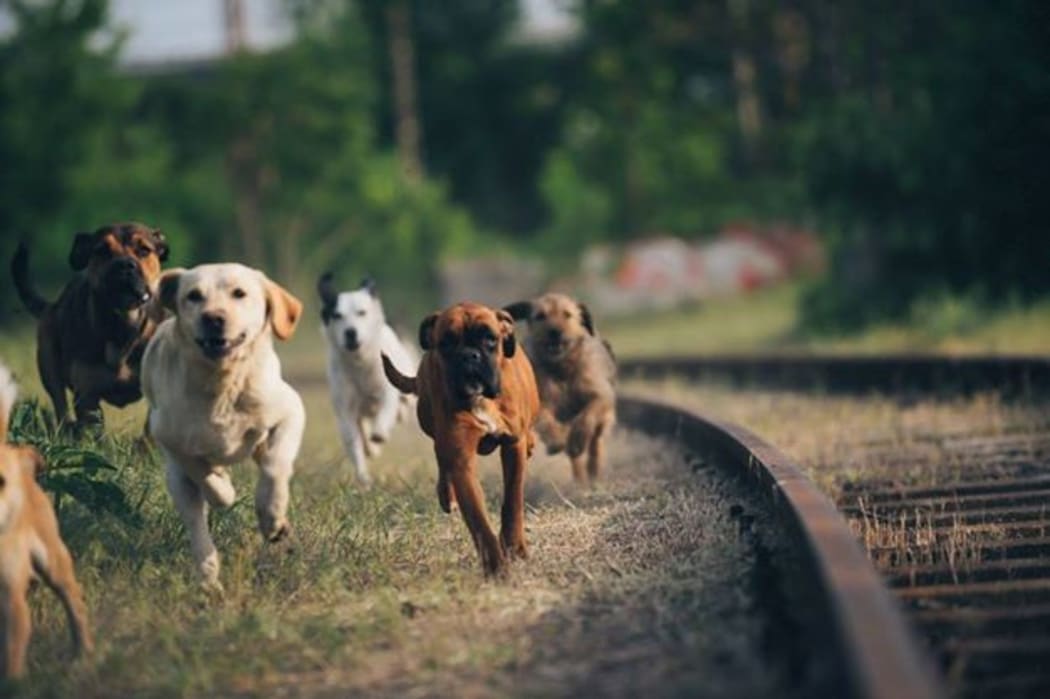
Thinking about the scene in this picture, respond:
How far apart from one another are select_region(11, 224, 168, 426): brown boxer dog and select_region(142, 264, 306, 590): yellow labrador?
1.34 metres

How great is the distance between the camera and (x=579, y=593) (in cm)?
564

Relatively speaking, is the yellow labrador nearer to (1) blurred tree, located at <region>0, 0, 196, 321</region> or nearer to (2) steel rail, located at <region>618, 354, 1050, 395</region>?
(2) steel rail, located at <region>618, 354, 1050, 395</region>

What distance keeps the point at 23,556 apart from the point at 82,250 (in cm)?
309

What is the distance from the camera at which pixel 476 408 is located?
6.12 m

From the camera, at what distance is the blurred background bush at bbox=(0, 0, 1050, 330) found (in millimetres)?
19234

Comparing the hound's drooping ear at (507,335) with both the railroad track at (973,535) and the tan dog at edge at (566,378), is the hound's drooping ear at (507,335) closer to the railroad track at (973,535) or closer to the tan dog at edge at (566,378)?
the railroad track at (973,535)

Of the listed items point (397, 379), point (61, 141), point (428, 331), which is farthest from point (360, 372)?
point (61, 141)

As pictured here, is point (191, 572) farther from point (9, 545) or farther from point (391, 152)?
point (391, 152)

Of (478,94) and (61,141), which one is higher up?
(478,94)

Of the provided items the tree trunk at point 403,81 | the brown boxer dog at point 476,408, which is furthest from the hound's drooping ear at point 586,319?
the tree trunk at point 403,81

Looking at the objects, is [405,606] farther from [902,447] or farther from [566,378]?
[902,447]

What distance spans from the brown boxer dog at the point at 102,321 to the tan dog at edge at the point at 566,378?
2308mm

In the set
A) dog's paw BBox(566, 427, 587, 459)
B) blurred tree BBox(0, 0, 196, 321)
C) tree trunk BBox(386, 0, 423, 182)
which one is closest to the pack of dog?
dog's paw BBox(566, 427, 587, 459)

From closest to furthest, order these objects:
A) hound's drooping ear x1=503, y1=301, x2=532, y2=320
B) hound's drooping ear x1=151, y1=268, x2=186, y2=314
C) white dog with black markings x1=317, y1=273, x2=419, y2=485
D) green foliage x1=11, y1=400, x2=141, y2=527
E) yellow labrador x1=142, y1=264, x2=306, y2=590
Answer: yellow labrador x1=142, y1=264, x2=306, y2=590
hound's drooping ear x1=151, y1=268, x2=186, y2=314
green foliage x1=11, y1=400, x2=141, y2=527
hound's drooping ear x1=503, y1=301, x2=532, y2=320
white dog with black markings x1=317, y1=273, x2=419, y2=485
